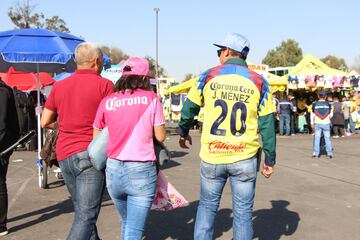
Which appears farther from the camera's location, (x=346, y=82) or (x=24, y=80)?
(x=346, y=82)

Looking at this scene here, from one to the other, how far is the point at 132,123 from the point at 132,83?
0.32m

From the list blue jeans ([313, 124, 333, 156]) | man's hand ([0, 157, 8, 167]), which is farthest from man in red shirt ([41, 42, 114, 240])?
blue jeans ([313, 124, 333, 156])

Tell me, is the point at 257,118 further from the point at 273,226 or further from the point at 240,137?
the point at 273,226

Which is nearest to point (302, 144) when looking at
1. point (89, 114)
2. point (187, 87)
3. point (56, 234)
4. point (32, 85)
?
point (187, 87)

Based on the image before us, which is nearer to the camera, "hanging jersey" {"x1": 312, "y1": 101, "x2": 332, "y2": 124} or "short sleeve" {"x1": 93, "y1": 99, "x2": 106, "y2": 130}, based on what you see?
"short sleeve" {"x1": 93, "y1": 99, "x2": 106, "y2": 130}

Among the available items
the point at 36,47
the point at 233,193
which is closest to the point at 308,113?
the point at 36,47

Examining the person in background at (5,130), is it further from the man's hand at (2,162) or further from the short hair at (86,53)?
the short hair at (86,53)

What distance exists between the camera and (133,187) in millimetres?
3453

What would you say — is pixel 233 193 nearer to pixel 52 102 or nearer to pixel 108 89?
pixel 108 89

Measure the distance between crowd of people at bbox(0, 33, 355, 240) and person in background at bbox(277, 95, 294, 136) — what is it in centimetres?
1588

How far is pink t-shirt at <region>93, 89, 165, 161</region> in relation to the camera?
343cm

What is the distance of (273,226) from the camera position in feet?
17.9

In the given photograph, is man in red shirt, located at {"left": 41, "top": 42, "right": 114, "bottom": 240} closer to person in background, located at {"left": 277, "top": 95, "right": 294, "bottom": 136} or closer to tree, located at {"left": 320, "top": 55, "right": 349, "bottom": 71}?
person in background, located at {"left": 277, "top": 95, "right": 294, "bottom": 136}

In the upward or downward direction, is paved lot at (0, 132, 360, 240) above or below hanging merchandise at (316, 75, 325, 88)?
below
